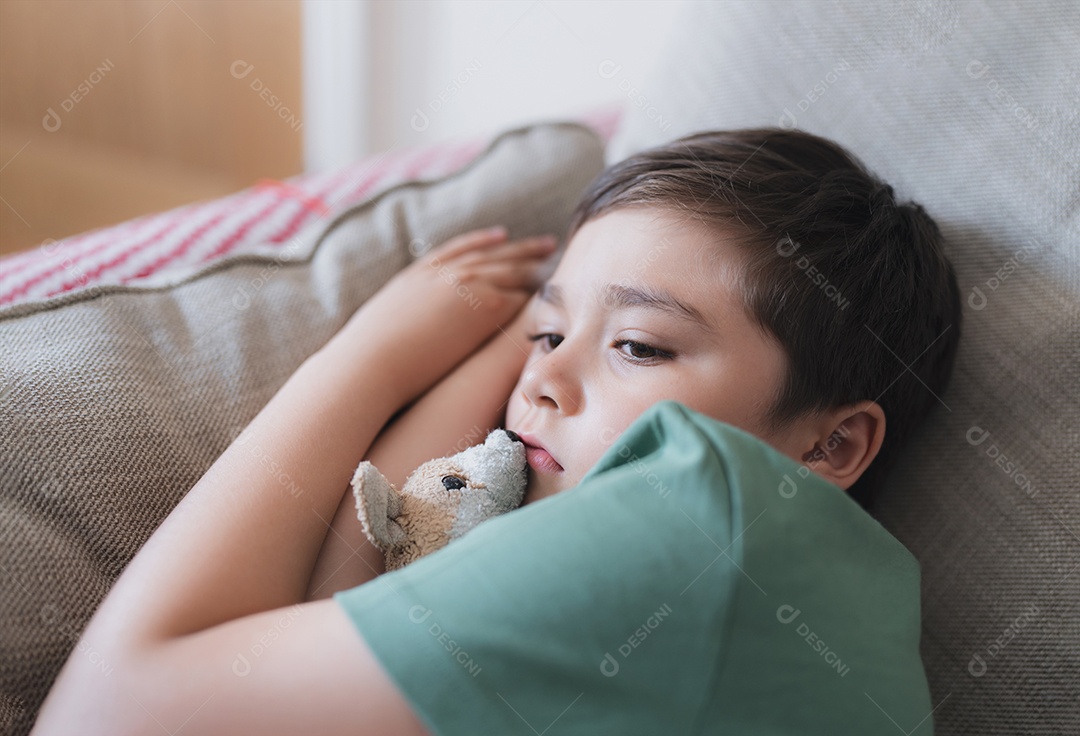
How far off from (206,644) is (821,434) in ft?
1.90

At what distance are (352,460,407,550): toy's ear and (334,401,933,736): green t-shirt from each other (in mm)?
95

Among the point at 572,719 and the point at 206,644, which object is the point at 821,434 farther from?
the point at 206,644

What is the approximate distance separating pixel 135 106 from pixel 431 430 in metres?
1.73

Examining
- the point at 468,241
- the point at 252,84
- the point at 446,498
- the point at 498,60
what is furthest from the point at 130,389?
the point at 252,84

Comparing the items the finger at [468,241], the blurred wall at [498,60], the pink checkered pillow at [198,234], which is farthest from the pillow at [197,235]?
the blurred wall at [498,60]

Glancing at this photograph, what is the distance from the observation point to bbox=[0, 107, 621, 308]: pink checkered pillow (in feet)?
3.28

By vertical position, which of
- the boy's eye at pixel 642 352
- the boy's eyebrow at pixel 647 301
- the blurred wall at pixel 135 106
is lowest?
the blurred wall at pixel 135 106

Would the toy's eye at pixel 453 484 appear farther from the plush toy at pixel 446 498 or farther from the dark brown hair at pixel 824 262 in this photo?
the dark brown hair at pixel 824 262

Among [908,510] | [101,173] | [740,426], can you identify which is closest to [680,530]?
[740,426]

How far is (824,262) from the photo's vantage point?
0.85 metres

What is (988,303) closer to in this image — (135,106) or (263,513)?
(263,513)

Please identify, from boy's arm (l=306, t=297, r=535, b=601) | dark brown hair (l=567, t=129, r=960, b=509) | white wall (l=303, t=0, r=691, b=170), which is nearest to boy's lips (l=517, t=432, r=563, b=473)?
boy's arm (l=306, t=297, r=535, b=601)

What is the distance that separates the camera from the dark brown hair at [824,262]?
2.73 ft

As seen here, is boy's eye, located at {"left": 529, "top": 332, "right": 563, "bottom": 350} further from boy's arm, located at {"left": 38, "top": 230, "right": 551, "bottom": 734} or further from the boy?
boy's arm, located at {"left": 38, "top": 230, "right": 551, "bottom": 734}
